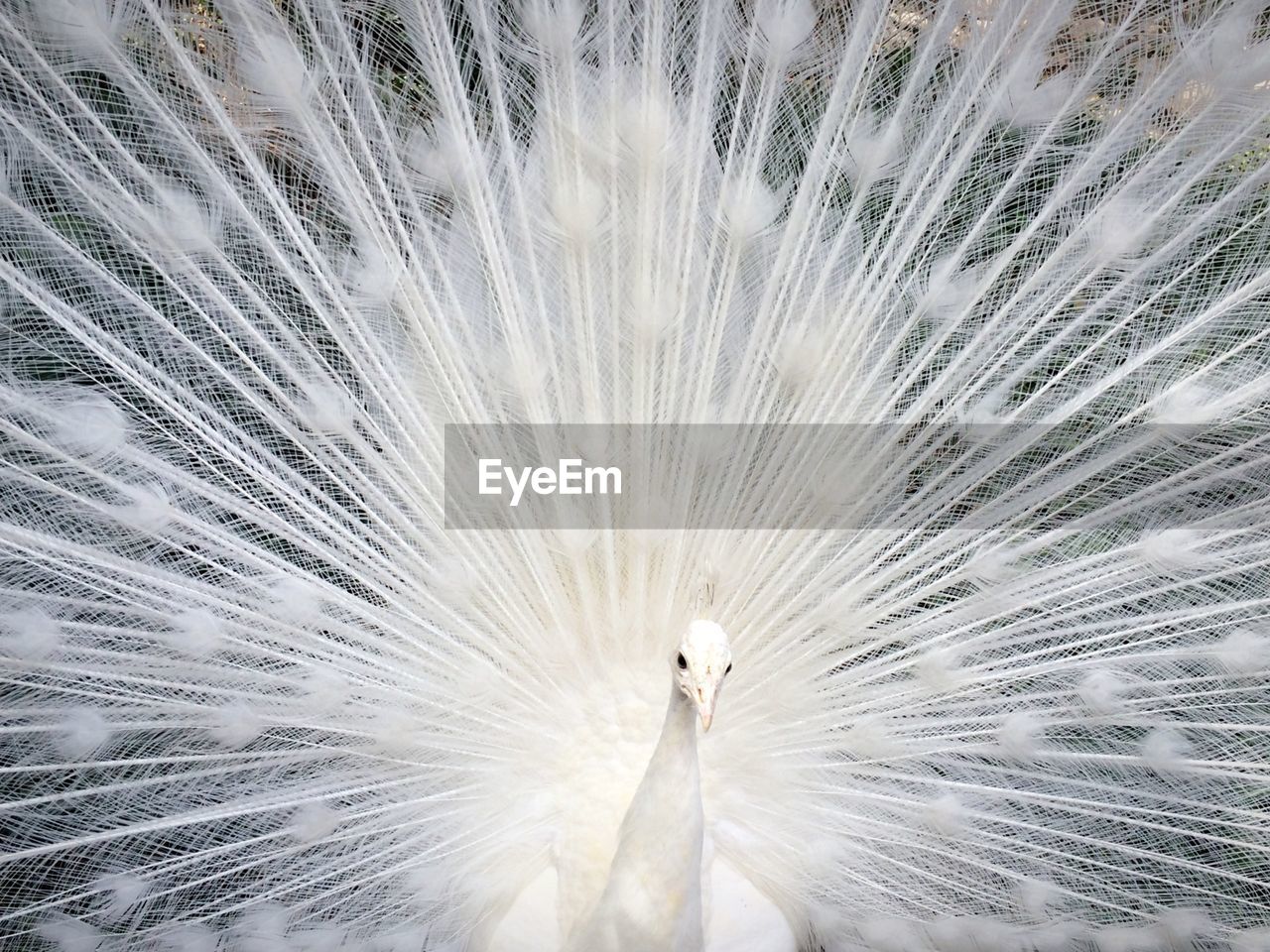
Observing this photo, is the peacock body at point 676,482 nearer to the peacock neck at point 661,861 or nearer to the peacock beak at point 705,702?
the peacock neck at point 661,861

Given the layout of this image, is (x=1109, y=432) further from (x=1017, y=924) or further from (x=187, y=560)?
(x=187, y=560)

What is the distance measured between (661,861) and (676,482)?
0.69m

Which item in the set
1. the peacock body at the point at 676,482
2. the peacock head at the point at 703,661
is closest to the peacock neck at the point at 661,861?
the peacock body at the point at 676,482

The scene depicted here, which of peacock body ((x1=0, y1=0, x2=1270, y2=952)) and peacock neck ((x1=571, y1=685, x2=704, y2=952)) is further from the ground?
peacock body ((x1=0, y1=0, x2=1270, y2=952))

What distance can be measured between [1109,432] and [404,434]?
49.3 inches

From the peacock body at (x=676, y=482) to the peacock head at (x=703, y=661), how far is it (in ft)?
0.51

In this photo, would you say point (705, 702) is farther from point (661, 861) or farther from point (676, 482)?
point (676, 482)

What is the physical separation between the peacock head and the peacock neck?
0.64 ft

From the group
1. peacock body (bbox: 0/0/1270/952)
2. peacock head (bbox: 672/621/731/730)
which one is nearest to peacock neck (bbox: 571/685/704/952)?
peacock body (bbox: 0/0/1270/952)

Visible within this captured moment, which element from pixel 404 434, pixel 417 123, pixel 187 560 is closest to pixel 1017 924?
pixel 404 434

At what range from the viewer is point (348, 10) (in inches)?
84.8

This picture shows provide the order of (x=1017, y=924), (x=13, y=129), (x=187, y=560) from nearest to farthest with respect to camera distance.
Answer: (x=13, y=129), (x=187, y=560), (x=1017, y=924)

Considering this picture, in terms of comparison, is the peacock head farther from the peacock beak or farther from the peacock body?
the peacock body

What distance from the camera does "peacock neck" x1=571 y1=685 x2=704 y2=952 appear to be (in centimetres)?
207
